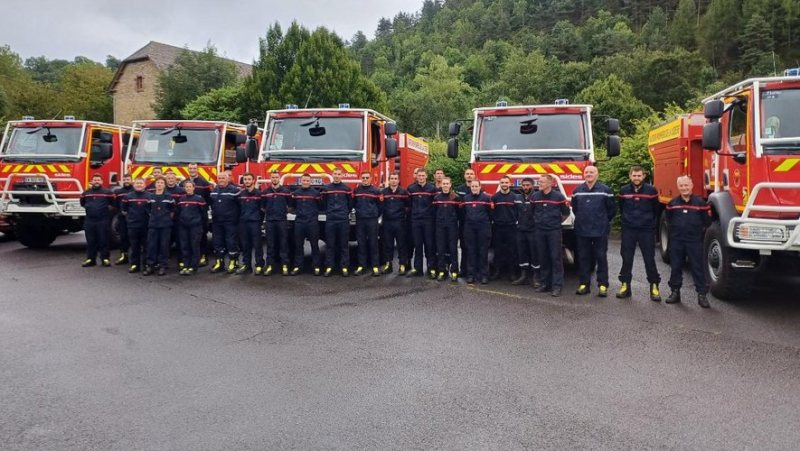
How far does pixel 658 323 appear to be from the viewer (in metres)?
6.63

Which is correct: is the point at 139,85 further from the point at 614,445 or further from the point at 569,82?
the point at 614,445

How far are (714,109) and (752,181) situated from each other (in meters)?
1.07

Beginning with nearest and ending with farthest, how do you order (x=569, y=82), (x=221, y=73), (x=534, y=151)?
(x=534, y=151) → (x=221, y=73) → (x=569, y=82)

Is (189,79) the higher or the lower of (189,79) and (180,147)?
the higher

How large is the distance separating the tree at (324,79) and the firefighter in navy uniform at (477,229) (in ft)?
80.5

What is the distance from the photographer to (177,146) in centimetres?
1227

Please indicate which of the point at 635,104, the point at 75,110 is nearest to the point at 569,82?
the point at 635,104

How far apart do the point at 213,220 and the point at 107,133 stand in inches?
160

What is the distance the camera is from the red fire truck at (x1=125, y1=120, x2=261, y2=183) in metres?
12.1

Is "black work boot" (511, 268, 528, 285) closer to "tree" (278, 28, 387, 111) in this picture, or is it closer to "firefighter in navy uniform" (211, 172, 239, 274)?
"firefighter in navy uniform" (211, 172, 239, 274)

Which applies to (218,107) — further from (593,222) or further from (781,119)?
(781,119)

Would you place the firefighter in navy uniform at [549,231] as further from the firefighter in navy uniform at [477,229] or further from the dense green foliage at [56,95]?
the dense green foliage at [56,95]

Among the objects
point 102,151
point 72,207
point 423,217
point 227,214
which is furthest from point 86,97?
point 423,217

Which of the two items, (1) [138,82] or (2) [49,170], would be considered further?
(1) [138,82]
